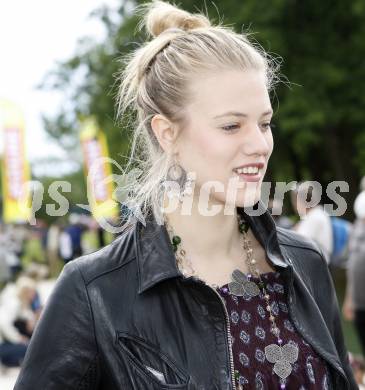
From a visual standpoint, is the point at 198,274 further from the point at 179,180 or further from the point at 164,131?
the point at 164,131

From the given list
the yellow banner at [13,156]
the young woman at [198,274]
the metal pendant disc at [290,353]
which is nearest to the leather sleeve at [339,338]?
the young woman at [198,274]

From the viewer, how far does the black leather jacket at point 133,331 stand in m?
1.93

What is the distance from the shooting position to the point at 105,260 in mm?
2039

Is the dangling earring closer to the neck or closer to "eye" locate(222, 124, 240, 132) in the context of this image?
the neck

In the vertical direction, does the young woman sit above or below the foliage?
below

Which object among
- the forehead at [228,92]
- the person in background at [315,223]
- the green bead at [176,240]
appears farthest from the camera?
the person in background at [315,223]

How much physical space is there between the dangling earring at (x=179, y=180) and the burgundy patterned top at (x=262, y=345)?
0.95 feet

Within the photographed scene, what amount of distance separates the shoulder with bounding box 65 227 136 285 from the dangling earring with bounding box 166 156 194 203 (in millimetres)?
189

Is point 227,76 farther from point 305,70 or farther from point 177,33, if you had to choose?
point 305,70

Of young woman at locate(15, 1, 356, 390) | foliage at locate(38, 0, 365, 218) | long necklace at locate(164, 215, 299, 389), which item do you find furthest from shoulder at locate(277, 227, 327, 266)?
foliage at locate(38, 0, 365, 218)

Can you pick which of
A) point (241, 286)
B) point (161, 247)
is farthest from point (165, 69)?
point (241, 286)

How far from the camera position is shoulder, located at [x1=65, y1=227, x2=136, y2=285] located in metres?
2.00

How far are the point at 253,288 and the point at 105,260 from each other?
0.42 metres

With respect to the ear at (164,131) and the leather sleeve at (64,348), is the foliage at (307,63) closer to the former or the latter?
the ear at (164,131)
